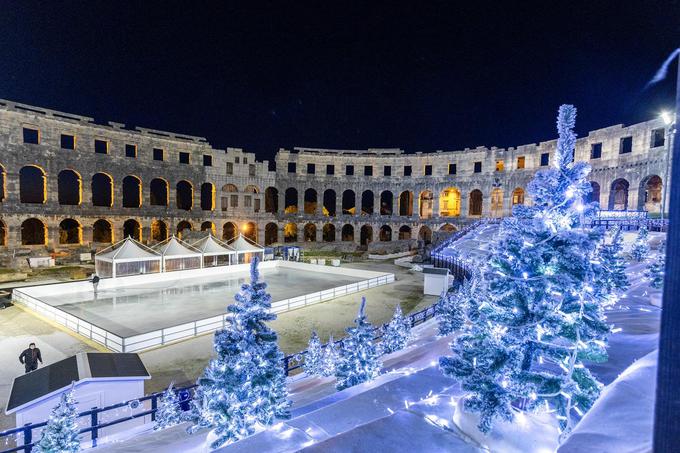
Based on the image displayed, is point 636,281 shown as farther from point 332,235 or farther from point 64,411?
point 332,235

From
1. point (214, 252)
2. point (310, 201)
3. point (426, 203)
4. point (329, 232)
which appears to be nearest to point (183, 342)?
point (214, 252)

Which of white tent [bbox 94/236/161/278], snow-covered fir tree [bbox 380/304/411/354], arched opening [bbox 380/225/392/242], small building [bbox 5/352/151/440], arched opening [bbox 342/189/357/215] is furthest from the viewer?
arched opening [bbox 342/189/357/215]

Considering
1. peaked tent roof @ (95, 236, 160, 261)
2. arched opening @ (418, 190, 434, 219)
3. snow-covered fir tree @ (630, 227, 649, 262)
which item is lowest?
peaked tent roof @ (95, 236, 160, 261)

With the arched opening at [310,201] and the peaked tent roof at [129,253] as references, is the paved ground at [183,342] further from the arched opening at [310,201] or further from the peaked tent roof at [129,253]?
the arched opening at [310,201]

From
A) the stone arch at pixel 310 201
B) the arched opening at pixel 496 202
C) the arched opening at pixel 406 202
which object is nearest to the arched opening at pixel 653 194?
the arched opening at pixel 496 202

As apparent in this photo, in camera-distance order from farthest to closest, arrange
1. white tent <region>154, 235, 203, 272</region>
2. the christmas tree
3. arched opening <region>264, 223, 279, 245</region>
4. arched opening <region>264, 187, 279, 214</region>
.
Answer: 1. arched opening <region>264, 187, 279, 214</region>
2. arched opening <region>264, 223, 279, 245</region>
3. white tent <region>154, 235, 203, 272</region>
4. the christmas tree

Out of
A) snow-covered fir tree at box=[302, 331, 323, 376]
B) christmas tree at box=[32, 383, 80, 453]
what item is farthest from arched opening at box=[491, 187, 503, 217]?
christmas tree at box=[32, 383, 80, 453]

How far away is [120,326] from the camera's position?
43.5 ft

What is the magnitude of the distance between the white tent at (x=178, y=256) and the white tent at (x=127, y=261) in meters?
0.64

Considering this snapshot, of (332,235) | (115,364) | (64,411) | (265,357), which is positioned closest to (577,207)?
(265,357)

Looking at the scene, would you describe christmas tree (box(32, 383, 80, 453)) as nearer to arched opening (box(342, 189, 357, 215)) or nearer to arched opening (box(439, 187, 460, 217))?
arched opening (box(439, 187, 460, 217))

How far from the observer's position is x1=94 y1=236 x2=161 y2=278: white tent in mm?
21312

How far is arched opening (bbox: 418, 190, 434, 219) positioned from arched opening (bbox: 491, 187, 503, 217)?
815 centimetres

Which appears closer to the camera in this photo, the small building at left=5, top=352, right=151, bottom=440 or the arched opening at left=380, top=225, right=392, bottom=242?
the small building at left=5, top=352, right=151, bottom=440
